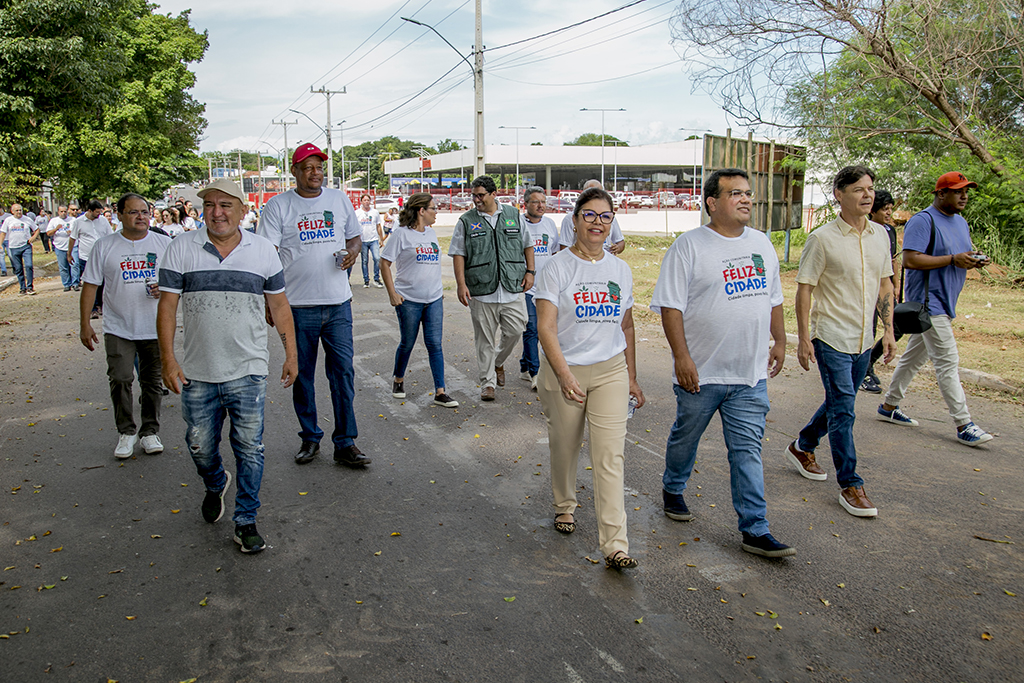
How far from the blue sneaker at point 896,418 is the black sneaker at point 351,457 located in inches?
175

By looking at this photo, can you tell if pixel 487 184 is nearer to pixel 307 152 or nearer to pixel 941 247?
pixel 307 152

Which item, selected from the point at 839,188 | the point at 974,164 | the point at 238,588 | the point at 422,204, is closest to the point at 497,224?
the point at 422,204

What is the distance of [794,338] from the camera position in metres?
10.3

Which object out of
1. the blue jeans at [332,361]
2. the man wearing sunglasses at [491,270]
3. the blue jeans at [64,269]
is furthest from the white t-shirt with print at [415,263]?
the blue jeans at [64,269]

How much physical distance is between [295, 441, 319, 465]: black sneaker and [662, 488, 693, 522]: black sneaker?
2673 millimetres

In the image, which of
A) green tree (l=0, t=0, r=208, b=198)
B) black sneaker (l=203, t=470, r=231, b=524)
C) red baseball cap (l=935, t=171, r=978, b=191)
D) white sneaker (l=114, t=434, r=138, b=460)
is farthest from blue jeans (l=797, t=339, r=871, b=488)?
green tree (l=0, t=0, r=208, b=198)

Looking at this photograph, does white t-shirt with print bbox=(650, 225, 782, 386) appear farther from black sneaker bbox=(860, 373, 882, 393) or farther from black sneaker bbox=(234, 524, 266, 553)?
black sneaker bbox=(860, 373, 882, 393)

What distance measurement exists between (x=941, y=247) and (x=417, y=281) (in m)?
4.46

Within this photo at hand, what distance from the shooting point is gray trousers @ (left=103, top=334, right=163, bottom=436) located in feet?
19.6

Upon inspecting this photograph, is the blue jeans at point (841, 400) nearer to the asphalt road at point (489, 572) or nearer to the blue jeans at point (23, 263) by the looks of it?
the asphalt road at point (489, 572)

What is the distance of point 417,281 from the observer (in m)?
7.30

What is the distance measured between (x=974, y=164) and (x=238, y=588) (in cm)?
1834

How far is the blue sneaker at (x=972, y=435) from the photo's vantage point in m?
6.05

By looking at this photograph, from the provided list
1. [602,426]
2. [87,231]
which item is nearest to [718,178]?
[602,426]
